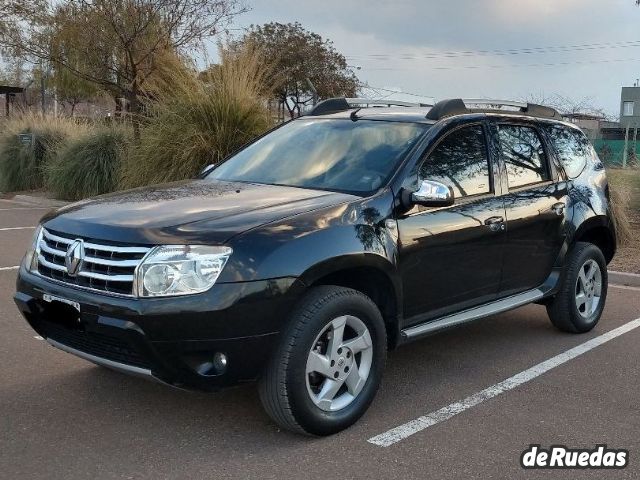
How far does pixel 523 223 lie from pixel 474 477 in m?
2.14

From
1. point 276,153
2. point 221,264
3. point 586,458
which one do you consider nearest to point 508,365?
point 586,458

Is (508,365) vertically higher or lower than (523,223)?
lower

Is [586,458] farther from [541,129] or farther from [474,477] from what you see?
[541,129]

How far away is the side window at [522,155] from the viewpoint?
509 cm

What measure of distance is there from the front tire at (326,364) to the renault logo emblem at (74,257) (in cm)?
107

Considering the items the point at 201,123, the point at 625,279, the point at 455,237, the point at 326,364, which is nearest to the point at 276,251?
the point at 326,364

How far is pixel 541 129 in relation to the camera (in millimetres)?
5562

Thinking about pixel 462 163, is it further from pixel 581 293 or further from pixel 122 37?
pixel 122 37

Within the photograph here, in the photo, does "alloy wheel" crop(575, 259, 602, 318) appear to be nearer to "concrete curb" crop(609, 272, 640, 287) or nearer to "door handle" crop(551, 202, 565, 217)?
"door handle" crop(551, 202, 565, 217)

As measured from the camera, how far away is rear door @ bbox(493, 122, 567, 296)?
16.3ft

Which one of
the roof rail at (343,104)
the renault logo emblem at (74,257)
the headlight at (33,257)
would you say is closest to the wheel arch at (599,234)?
the roof rail at (343,104)

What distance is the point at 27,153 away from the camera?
17547 millimetres

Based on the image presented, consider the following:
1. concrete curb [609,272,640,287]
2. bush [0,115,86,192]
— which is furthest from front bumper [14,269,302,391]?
bush [0,115,86,192]

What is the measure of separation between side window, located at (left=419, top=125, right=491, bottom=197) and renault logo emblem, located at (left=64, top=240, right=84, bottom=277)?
2004 mm
